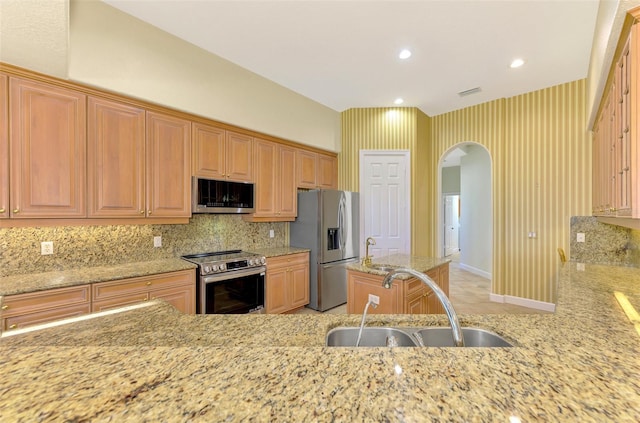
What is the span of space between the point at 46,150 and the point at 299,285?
2.87 metres

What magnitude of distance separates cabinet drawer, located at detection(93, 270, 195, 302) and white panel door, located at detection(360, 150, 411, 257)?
108 inches

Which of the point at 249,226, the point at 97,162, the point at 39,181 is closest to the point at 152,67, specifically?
the point at 97,162

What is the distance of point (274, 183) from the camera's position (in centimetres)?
A: 373

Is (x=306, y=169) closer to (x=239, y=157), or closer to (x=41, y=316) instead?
(x=239, y=157)

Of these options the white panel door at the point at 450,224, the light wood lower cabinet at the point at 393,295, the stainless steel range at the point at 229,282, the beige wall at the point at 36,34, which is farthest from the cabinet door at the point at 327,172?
the white panel door at the point at 450,224

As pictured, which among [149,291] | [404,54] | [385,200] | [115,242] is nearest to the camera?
[149,291]

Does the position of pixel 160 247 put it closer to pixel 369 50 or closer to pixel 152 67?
pixel 152 67

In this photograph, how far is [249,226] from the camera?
3799 millimetres

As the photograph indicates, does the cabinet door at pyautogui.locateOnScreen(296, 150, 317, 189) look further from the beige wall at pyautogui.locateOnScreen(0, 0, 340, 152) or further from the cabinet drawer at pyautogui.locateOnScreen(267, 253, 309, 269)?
the cabinet drawer at pyautogui.locateOnScreen(267, 253, 309, 269)

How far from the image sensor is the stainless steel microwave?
2.94 metres

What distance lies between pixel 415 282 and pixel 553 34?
2.80 m

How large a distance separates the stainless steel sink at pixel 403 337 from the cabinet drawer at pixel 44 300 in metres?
2.08

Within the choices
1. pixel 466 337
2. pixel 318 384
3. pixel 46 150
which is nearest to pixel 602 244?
pixel 466 337

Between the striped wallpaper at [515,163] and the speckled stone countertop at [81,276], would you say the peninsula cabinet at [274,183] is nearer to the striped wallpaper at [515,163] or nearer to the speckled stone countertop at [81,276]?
the striped wallpaper at [515,163]
